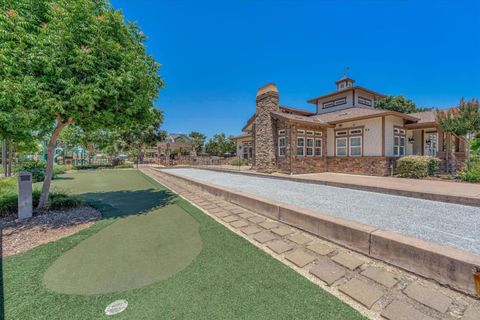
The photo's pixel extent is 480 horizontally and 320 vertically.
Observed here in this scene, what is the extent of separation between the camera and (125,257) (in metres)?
3.12

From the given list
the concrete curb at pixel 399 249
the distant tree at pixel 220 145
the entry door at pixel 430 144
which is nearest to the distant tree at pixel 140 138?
the distant tree at pixel 220 145

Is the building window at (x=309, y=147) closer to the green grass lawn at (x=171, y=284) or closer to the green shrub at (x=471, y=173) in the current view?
the green shrub at (x=471, y=173)

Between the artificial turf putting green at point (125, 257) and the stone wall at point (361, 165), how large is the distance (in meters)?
11.7

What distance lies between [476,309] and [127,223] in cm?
552

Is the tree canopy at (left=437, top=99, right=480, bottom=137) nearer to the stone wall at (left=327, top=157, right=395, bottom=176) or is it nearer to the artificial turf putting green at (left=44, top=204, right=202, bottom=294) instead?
the stone wall at (left=327, top=157, right=395, bottom=176)

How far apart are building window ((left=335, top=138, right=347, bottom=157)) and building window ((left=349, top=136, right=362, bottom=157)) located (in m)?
0.39

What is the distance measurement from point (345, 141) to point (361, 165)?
77.1 inches

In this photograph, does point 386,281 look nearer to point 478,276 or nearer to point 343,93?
point 478,276

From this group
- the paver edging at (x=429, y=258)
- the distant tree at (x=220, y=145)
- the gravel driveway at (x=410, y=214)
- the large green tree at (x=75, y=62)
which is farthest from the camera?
the distant tree at (x=220, y=145)

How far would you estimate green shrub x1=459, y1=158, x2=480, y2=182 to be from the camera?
8453 mm

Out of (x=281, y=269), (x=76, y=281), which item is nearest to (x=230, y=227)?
(x=281, y=269)

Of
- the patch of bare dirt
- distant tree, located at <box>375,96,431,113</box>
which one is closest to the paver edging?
the patch of bare dirt

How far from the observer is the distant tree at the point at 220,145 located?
41.2m

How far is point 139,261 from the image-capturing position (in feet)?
9.83
